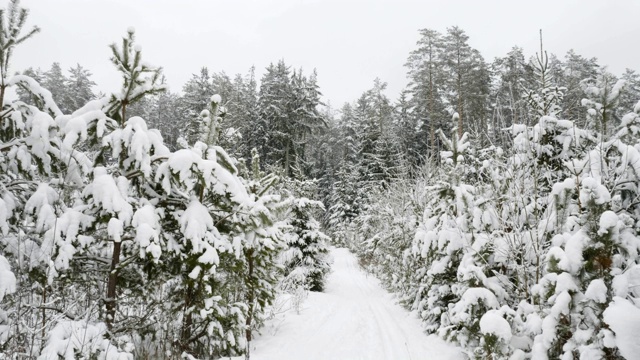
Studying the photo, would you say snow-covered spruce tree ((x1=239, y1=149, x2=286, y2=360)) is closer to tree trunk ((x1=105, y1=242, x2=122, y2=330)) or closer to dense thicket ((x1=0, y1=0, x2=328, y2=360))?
dense thicket ((x1=0, y1=0, x2=328, y2=360))

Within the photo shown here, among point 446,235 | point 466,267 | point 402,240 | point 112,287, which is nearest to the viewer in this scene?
point 112,287

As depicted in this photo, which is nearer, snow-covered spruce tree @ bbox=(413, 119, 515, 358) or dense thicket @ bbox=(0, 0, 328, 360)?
dense thicket @ bbox=(0, 0, 328, 360)

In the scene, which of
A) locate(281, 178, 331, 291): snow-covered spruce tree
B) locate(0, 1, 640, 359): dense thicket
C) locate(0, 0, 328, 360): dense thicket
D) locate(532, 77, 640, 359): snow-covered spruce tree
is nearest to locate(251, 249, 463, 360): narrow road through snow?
locate(0, 1, 640, 359): dense thicket

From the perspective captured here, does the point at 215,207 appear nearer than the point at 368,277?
Yes

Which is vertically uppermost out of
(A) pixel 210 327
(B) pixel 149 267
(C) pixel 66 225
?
(C) pixel 66 225

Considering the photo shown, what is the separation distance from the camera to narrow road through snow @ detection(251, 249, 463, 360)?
7410 mm

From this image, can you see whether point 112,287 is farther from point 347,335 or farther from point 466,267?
point 347,335

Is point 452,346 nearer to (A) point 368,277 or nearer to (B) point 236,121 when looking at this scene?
(A) point 368,277

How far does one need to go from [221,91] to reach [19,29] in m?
38.9

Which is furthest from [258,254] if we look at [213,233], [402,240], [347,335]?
[402,240]

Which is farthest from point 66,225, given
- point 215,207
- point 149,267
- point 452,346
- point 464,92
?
point 464,92

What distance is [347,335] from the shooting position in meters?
8.91

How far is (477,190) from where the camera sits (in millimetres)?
7414

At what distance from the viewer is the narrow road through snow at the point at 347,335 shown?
7410 mm
